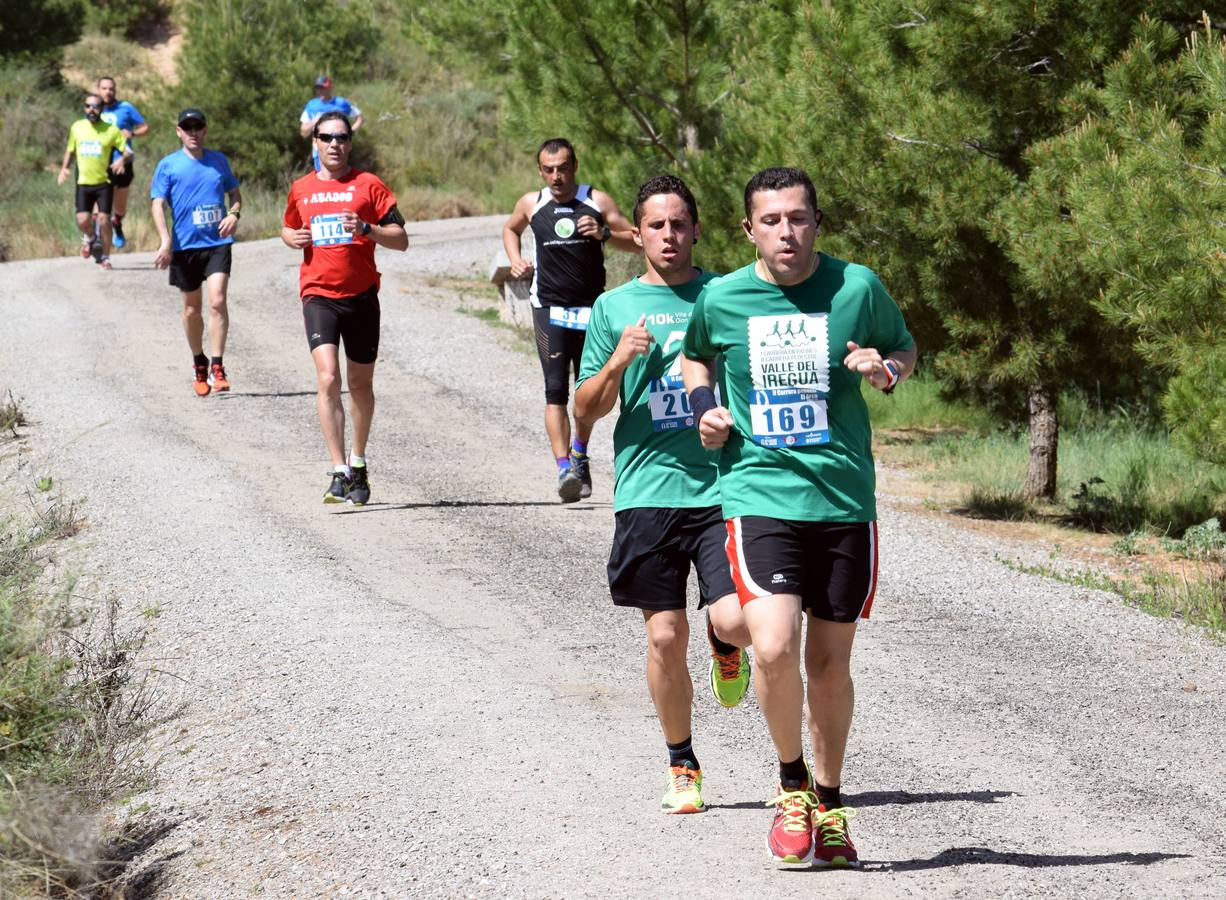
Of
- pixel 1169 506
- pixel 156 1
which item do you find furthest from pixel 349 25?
pixel 1169 506

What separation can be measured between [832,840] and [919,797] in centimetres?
87

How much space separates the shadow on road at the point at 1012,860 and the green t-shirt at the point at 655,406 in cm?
121

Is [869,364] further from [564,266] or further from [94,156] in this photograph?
[94,156]

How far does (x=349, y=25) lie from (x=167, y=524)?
1319 inches

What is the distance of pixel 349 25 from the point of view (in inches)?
1602

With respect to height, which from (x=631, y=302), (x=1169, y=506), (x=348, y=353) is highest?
(x=631, y=302)

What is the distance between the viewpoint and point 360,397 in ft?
31.5

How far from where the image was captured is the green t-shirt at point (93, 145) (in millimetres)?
19562

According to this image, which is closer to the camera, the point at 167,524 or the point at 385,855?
the point at 385,855

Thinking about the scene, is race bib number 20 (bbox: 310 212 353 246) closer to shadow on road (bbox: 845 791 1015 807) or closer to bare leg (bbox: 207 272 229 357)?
bare leg (bbox: 207 272 229 357)

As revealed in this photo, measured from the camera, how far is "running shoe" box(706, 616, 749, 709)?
16.6 ft

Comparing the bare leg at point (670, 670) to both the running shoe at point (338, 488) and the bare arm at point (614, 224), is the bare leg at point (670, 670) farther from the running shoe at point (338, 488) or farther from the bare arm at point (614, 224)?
the running shoe at point (338, 488)

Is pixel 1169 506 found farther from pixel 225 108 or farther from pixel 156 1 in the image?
pixel 156 1

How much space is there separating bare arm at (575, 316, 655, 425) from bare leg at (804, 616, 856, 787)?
3.00ft
